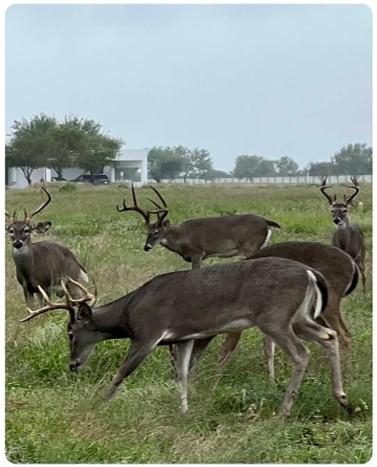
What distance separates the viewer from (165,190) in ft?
26.8

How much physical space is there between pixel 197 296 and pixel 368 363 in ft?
3.79

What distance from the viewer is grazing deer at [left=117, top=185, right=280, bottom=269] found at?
10.9m

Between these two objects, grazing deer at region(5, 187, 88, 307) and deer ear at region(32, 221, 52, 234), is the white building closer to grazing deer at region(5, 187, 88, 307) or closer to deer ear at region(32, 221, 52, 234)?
grazing deer at region(5, 187, 88, 307)

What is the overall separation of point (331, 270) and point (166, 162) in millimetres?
1348

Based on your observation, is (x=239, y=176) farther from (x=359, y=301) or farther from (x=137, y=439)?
(x=137, y=439)

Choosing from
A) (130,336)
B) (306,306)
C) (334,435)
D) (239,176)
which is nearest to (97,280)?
(239,176)

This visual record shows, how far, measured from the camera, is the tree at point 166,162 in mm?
6873

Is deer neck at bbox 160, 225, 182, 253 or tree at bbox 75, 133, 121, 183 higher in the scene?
tree at bbox 75, 133, 121, 183

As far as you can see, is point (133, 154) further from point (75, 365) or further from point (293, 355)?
point (293, 355)

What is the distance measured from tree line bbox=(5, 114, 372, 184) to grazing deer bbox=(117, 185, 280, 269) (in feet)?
11.0

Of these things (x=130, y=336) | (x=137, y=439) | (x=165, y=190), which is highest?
(x=165, y=190)

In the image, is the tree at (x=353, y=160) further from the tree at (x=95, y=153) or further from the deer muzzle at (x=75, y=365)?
the deer muzzle at (x=75, y=365)

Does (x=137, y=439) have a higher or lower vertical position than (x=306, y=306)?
lower

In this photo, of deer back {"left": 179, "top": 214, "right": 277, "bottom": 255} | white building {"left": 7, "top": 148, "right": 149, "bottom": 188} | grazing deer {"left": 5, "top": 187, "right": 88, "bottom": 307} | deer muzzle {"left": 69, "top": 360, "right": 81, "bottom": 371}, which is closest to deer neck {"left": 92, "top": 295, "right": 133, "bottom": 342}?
deer muzzle {"left": 69, "top": 360, "right": 81, "bottom": 371}
